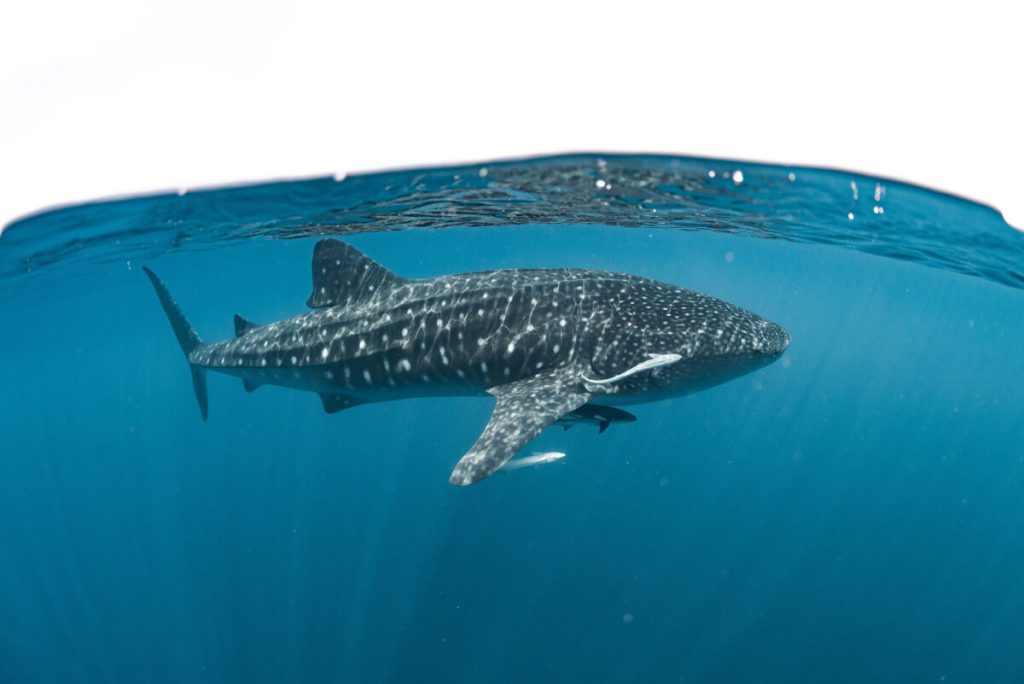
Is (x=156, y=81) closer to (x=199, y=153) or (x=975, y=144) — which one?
(x=199, y=153)

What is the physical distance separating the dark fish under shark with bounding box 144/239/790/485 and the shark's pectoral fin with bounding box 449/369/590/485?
0.7 inches

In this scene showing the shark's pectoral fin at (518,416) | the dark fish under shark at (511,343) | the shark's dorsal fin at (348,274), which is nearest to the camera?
the shark's pectoral fin at (518,416)

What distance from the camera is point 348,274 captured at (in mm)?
9180

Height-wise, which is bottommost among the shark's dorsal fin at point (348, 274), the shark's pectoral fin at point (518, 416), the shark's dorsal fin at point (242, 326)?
the shark's pectoral fin at point (518, 416)

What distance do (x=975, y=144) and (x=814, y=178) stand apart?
109 inches

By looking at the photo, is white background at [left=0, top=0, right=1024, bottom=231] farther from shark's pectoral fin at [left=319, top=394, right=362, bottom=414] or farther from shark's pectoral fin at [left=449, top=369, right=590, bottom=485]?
shark's pectoral fin at [left=319, top=394, right=362, bottom=414]

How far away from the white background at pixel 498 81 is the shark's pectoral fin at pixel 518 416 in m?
3.52

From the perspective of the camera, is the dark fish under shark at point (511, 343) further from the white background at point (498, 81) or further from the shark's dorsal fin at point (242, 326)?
the white background at point (498, 81)

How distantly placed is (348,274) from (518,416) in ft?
14.2

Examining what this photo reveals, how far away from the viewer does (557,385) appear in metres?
6.97

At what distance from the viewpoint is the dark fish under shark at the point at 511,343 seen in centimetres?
695

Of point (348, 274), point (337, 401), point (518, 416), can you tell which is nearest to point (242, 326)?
point (337, 401)

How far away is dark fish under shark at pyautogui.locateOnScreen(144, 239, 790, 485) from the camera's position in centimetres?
695

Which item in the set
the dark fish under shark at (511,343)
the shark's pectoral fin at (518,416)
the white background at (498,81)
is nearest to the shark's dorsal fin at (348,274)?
the dark fish under shark at (511,343)
